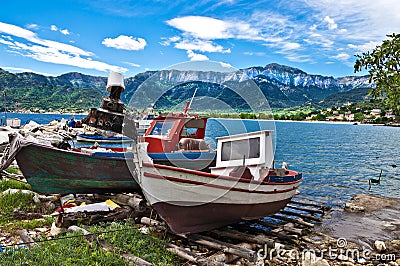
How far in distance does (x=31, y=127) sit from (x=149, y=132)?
3255cm

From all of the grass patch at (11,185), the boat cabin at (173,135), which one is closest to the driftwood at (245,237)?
the boat cabin at (173,135)

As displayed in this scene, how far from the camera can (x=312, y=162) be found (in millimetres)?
36406

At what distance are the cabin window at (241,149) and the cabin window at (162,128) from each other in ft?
10.3

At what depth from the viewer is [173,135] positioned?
12.8 m

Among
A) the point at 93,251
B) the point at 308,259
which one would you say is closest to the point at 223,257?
the point at 308,259

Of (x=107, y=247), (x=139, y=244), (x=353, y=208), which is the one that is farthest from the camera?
(x=353, y=208)

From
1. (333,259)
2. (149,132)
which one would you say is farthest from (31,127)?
(333,259)

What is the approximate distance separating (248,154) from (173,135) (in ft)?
11.6

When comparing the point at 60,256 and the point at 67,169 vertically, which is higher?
the point at 67,169

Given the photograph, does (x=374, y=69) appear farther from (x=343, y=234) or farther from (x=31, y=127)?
(x=31, y=127)

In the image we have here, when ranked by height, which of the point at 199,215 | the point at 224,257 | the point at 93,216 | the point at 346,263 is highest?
the point at 199,215

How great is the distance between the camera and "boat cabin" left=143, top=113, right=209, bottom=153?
42.1ft

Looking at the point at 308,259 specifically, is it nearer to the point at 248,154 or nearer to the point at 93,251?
the point at 248,154

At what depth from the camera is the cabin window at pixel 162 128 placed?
13.1 meters
